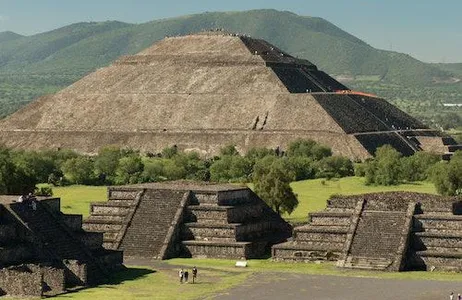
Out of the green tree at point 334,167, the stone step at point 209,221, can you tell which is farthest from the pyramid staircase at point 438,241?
the green tree at point 334,167

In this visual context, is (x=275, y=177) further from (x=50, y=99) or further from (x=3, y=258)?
(x=50, y=99)

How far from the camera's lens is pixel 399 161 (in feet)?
332

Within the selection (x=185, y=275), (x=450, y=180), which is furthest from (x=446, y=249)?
(x=450, y=180)

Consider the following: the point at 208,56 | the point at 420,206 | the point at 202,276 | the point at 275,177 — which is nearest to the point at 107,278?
the point at 202,276

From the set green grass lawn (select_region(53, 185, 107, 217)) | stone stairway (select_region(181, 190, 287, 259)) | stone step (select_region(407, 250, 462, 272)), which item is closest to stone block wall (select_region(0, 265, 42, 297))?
stone stairway (select_region(181, 190, 287, 259))

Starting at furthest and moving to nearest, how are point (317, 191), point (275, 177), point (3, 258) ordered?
point (317, 191) < point (275, 177) < point (3, 258)

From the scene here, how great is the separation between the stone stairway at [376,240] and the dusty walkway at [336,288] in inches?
123

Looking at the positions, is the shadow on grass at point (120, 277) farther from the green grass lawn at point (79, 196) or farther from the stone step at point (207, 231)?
the green grass lawn at point (79, 196)

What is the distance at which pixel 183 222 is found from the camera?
182ft

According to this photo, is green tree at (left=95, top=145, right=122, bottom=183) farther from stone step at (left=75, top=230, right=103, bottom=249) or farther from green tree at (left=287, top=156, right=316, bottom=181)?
stone step at (left=75, top=230, right=103, bottom=249)

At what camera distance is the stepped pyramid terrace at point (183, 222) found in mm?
54406

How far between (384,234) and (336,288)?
7.72 metres

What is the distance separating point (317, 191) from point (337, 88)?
76743mm

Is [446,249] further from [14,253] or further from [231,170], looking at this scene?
[231,170]
